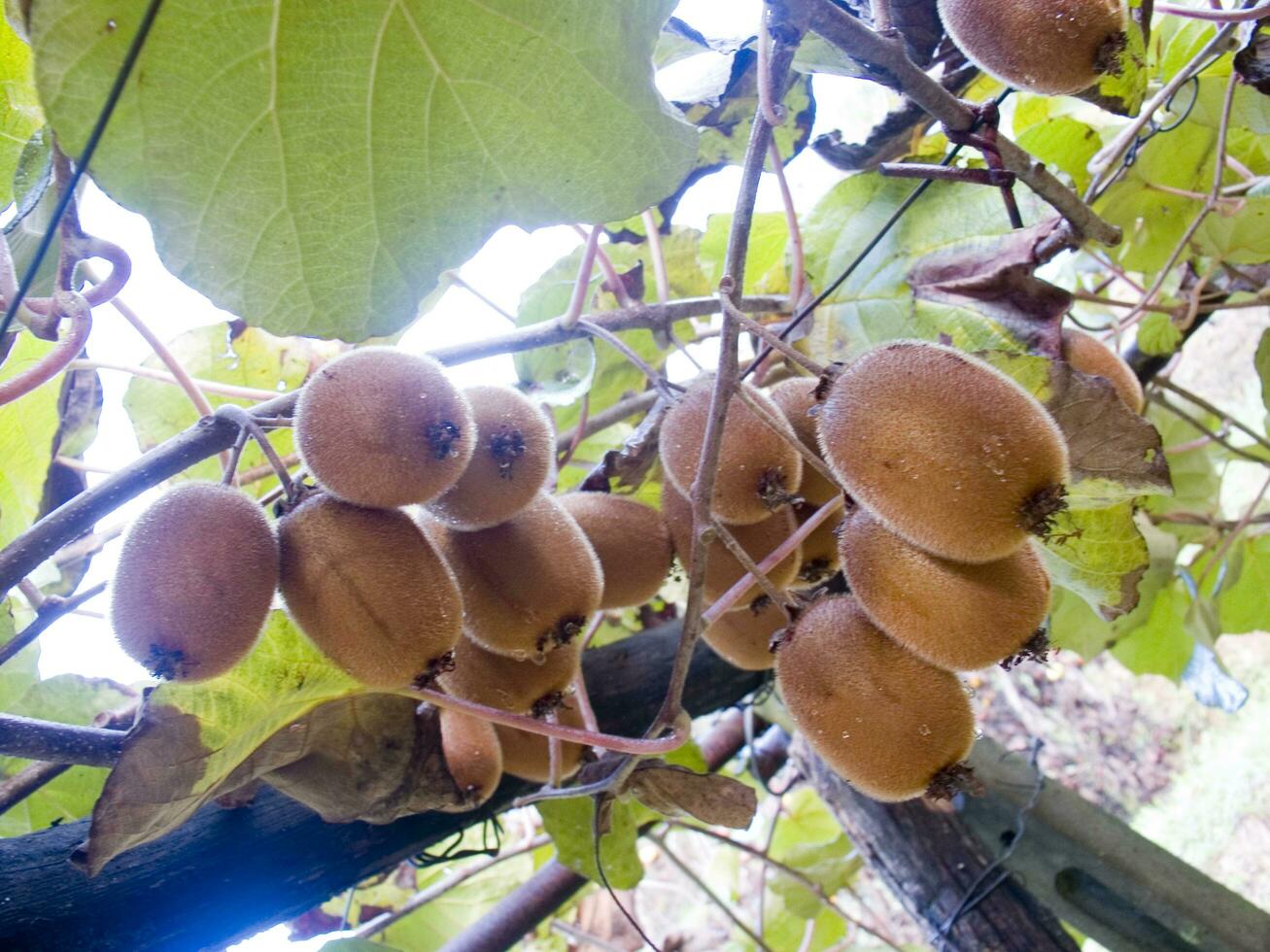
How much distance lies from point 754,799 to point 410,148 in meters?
0.65

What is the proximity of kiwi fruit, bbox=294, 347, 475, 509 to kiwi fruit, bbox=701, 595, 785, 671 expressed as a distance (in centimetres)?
36

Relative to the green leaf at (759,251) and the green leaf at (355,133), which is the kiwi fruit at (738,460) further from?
the green leaf at (759,251)

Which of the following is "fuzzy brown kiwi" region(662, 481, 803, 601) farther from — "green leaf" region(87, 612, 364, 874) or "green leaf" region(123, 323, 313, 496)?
"green leaf" region(123, 323, 313, 496)

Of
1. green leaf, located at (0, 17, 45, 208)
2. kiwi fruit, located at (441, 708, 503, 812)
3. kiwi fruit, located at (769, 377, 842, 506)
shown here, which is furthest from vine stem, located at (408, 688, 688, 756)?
green leaf, located at (0, 17, 45, 208)

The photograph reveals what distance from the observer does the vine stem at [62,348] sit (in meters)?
0.74

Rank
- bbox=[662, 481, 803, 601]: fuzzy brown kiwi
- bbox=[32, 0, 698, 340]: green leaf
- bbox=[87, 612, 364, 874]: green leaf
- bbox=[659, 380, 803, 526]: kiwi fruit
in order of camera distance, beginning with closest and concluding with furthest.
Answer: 1. bbox=[32, 0, 698, 340]: green leaf
2. bbox=[87, 612, 364, 874]: green leaf
3. bbox=[659, 380, 803, 526]: kiwi fruit
4. bbox=[662, 481, 803, 601]: fuzzy brown kiwi

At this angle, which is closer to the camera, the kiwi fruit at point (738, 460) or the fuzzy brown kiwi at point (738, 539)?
the kiwi fruit at point (738, 460)

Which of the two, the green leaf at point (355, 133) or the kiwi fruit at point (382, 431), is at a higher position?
the green leaf at point (355, 133)

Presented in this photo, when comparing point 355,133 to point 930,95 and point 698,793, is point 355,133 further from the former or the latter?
point 698,793

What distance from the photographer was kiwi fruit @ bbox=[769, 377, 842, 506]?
930mm

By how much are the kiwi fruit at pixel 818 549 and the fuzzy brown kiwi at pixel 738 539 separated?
0.03 meters

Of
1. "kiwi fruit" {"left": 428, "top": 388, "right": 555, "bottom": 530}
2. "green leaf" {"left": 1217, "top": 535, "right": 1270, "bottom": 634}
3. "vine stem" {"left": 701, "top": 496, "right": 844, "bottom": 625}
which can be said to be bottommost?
"green leaf" {"left": 1217, "top": 535, "right": 1270, "bottom": 634}

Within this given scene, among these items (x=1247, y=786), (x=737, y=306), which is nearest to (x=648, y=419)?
(x=737, y=306)

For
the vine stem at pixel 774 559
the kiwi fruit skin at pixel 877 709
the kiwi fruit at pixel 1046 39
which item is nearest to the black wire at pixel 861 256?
the kiwi fruit at pixel 1046 39
